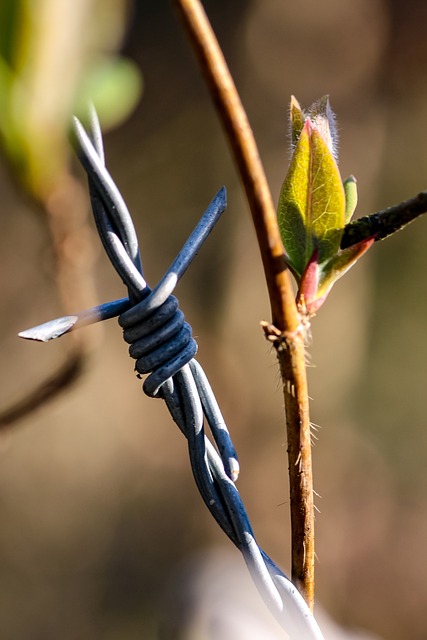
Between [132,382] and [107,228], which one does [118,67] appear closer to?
[107,228]

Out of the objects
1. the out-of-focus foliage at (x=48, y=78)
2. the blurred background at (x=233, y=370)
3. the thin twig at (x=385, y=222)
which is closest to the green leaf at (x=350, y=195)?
the thin twig at (x=385, y=222)

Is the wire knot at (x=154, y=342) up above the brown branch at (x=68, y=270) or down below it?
below

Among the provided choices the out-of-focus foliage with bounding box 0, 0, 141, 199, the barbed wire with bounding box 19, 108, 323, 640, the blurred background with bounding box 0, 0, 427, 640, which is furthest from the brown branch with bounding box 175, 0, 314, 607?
the blurred background with bounding box 0, 0, 427, 640

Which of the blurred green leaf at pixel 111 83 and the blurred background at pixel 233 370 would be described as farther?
the blurred background at pixel 233 370

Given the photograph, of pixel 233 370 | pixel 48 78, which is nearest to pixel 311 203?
pixel 48 78

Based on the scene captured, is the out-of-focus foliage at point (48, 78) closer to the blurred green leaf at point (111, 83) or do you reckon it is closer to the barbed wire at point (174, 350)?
the blurred green leaf at point (111, 83)

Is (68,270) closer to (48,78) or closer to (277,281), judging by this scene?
(48,78)
